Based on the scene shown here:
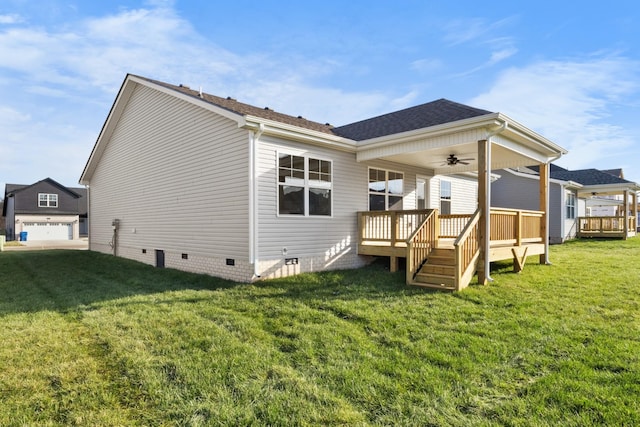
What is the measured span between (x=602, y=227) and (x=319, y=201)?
19.5 m

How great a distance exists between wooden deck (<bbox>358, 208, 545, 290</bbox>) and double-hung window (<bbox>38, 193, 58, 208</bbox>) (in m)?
36.0

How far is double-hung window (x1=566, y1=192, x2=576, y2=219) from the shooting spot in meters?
19.6

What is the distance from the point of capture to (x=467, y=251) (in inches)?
282

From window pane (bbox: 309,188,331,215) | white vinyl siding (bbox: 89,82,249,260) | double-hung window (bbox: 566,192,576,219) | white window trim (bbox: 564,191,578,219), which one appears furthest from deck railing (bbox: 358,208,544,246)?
double-hung window (bbox: 566,192,576,219)

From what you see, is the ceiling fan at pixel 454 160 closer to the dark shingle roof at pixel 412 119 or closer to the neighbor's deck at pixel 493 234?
the dark shingle roof at pixel 412 119

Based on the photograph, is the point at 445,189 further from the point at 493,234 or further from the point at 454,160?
the point at 493,234

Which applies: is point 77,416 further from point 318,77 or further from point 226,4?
point 318,77

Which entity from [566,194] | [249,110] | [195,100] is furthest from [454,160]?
[566,194]

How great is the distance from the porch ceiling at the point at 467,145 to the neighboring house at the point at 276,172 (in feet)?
0.09

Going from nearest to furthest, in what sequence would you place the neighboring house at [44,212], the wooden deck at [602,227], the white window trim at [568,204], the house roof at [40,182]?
1. the white window trim at [568,204]
2. the wooden deck at [602,227]
3. the neighboring house at [44,212]
4. the house roof at [40,182]

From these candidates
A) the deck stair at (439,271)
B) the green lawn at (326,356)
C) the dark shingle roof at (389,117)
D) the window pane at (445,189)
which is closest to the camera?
the green lawn at (326,356)

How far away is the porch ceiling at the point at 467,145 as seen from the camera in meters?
7.46

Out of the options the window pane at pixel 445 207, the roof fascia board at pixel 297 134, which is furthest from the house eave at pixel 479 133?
the window pane at pixel 445 207

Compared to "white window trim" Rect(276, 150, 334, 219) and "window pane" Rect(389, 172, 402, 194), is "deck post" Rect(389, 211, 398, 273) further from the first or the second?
"window pane" Rect(389, 172, 402, 194)
